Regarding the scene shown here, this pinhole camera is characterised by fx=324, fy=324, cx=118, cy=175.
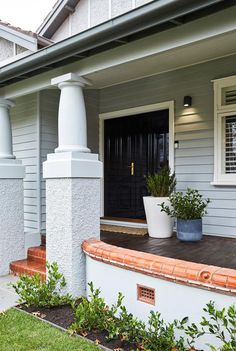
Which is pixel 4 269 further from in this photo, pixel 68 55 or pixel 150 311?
pixel 68 55

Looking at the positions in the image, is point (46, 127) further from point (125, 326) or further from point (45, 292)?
point (125, 326)

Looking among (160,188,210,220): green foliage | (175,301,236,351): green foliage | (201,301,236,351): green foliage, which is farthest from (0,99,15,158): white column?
(201,301,236,351): green foliage

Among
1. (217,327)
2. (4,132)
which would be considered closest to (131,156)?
(4,132)

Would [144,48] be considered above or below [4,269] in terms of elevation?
above

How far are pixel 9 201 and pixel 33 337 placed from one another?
2482 mm

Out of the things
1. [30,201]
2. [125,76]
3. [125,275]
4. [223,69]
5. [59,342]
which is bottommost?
[59,342]

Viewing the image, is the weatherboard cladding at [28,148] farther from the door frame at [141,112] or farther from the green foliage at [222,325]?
the green foliage at [222,325]

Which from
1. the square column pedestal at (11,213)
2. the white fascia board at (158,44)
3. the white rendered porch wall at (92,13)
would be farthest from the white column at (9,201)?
the white rendered porch wall at (92,13)

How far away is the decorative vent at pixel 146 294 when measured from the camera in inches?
119

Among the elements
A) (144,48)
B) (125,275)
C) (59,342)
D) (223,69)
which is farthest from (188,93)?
(59,342)

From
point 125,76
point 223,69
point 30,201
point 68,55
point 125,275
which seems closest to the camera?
point 125,275

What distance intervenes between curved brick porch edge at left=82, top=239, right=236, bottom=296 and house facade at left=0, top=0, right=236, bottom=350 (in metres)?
0.05

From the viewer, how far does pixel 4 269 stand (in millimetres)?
4977

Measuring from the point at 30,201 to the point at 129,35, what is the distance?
11.6 ft
